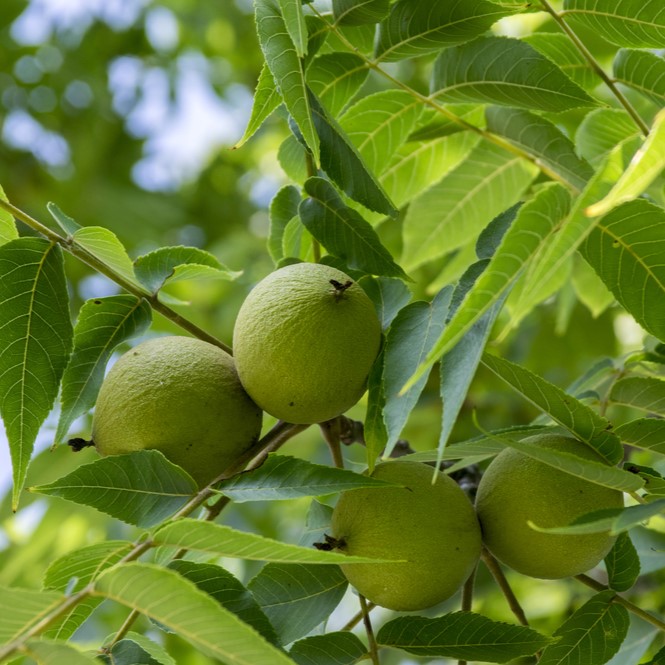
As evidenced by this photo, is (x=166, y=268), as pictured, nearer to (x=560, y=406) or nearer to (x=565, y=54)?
(x=560, y=406)

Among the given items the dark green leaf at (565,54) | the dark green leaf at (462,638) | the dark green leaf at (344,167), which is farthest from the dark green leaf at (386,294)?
the dark green leaf at (565,54)

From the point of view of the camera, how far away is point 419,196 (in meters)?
2.35

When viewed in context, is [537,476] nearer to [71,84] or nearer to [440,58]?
[440,58]

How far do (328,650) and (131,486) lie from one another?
17.6 inches

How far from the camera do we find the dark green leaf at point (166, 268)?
71.2 inches

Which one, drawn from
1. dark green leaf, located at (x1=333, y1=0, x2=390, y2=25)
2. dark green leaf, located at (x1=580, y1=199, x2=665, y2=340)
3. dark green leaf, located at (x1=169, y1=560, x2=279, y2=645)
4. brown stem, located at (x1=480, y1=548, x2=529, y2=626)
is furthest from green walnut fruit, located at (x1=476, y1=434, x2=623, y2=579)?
dark green leaf, located at (x1=333, y1=0, x2=390, y2=25)

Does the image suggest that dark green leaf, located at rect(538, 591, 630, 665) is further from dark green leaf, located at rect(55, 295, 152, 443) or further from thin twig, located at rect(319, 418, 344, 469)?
dark green leaf, located at rect(55, 295, 152, 443)

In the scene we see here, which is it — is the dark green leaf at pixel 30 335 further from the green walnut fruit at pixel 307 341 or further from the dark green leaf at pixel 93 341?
the green walnut fruit at pixel 307 341

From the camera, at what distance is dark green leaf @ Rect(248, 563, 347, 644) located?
1.65 meters

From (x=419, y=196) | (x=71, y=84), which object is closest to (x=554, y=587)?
(x=419, y=196)

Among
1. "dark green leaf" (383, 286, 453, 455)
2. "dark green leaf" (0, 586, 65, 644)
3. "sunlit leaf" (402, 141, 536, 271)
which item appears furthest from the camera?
"sunlit leaf" (402, 141, 536, 271)

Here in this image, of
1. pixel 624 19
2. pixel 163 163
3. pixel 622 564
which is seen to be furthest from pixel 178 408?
pixel 163 163

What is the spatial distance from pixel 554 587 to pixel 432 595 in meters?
2.43

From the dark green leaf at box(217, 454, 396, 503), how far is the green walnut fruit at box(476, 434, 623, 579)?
0.32 metres
